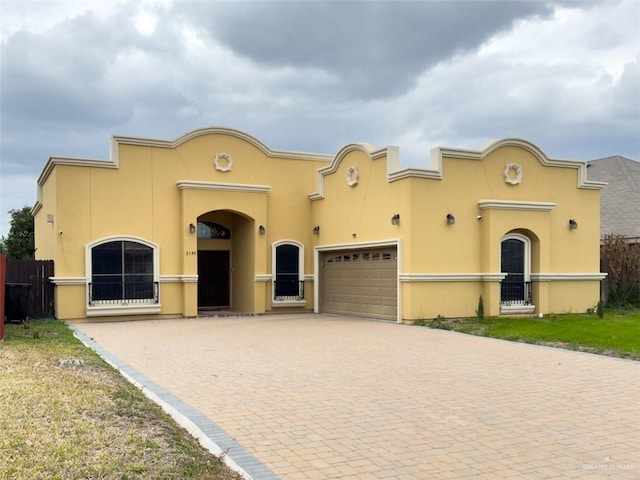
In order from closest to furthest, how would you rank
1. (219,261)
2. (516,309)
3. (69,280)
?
1. (516,309)
2. (69,280)
3. (219,261)

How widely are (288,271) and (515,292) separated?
7843mm

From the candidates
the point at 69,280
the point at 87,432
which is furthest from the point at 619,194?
the point at 87,432

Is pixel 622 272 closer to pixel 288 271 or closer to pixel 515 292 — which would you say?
pixel 515 292

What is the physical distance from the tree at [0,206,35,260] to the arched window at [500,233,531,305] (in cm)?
2878

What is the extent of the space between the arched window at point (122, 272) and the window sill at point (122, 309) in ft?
0.50

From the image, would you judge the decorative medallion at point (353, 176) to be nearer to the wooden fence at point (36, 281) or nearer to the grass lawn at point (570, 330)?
the grass lawn at point (570, 330)

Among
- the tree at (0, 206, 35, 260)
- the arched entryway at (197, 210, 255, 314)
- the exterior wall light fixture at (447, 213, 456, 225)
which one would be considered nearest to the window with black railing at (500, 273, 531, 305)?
the exterior wall light fixture at (447, 213, 456, 225)

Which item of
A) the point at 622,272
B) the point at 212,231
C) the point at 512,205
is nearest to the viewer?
the point at 512,205

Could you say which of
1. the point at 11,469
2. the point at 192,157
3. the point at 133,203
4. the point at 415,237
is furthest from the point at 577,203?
the point at 11,469

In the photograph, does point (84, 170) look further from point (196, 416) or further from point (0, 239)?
point (0, 239)

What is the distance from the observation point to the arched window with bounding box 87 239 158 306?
1952 centimetres

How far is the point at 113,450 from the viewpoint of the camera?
555 centimetres

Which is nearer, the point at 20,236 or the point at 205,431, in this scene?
the point at 205,431

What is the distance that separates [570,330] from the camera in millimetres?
14820
